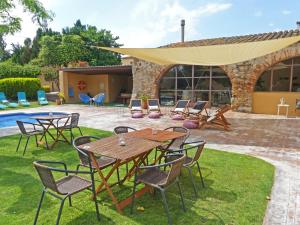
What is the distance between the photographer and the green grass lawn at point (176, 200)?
324cm

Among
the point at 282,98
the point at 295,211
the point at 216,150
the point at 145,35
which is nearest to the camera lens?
the point at 295,211

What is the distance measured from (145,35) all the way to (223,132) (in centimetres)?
1517

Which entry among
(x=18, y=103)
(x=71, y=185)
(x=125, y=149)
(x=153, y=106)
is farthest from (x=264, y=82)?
(x=18, y=103)

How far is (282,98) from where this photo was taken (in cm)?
1243

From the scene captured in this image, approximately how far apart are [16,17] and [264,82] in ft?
39.3

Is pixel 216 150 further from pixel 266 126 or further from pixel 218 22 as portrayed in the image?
pixel 218 22

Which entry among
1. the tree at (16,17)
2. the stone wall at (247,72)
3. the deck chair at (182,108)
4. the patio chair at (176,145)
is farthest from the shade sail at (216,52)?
the stone wall at (247,72)

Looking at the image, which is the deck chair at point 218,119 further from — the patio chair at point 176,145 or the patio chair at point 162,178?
the patio chair at point 162,178

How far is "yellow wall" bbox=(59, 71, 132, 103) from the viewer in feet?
64.1

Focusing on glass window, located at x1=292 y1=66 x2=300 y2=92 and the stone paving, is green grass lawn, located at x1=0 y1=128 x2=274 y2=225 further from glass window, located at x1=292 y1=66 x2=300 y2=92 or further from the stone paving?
glass window, located at x1=292 y1=66 x2=300 y2=92

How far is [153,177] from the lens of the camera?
11.4 feet

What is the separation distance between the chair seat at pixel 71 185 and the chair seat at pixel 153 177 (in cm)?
71

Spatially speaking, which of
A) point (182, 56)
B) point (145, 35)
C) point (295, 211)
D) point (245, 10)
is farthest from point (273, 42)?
point (145, 35)

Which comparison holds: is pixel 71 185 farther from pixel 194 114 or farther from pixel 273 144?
pixel 194 114
